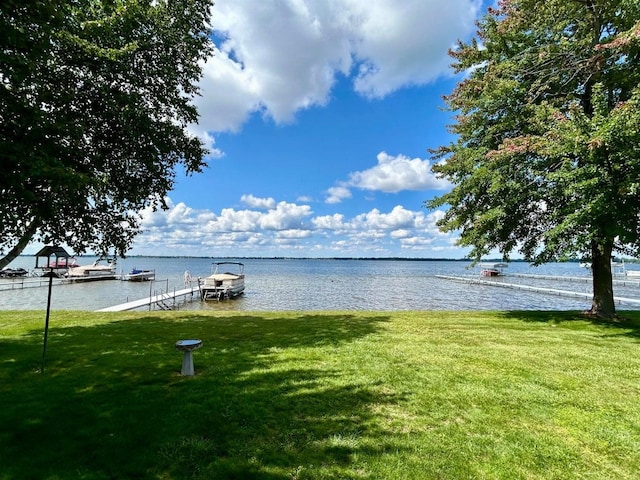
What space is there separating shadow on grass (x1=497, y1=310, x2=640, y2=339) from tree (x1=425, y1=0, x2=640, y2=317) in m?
0.53

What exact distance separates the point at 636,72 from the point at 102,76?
14.0 metres

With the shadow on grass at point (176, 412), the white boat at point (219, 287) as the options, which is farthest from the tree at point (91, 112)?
the white boat at point (219, 287)

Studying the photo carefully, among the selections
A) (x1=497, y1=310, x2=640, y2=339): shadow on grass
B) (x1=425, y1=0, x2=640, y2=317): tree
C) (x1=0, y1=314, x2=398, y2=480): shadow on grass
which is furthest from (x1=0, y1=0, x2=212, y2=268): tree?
(x1=497, y1=310, x2=640, y2=339): shadow on grass

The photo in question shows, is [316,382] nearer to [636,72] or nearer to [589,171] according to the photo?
[589,171]

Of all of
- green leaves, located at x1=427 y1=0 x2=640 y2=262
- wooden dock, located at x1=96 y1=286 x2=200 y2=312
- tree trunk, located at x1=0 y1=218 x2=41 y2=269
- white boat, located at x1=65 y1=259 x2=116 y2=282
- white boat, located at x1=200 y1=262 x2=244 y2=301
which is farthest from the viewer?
white boat, located at x1=65 y1=259 x2=116 y2=282

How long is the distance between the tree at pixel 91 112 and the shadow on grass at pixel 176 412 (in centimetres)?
287

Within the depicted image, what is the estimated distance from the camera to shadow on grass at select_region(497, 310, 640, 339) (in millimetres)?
10878

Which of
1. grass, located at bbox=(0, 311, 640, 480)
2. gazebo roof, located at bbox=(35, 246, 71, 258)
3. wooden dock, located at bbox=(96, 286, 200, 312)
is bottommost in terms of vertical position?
wooden dock, located at bbox=(96, 286, 200, 312)

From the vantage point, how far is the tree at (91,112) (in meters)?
5.32

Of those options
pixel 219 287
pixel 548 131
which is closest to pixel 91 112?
pixel 548 131

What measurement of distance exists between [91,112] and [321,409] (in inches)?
346

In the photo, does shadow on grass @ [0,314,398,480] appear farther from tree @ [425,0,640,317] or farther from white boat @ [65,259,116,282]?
white boat @ [65,259,116,282]

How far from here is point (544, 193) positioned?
1063 cm

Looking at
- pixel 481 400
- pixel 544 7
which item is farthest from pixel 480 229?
pixel 481 400
